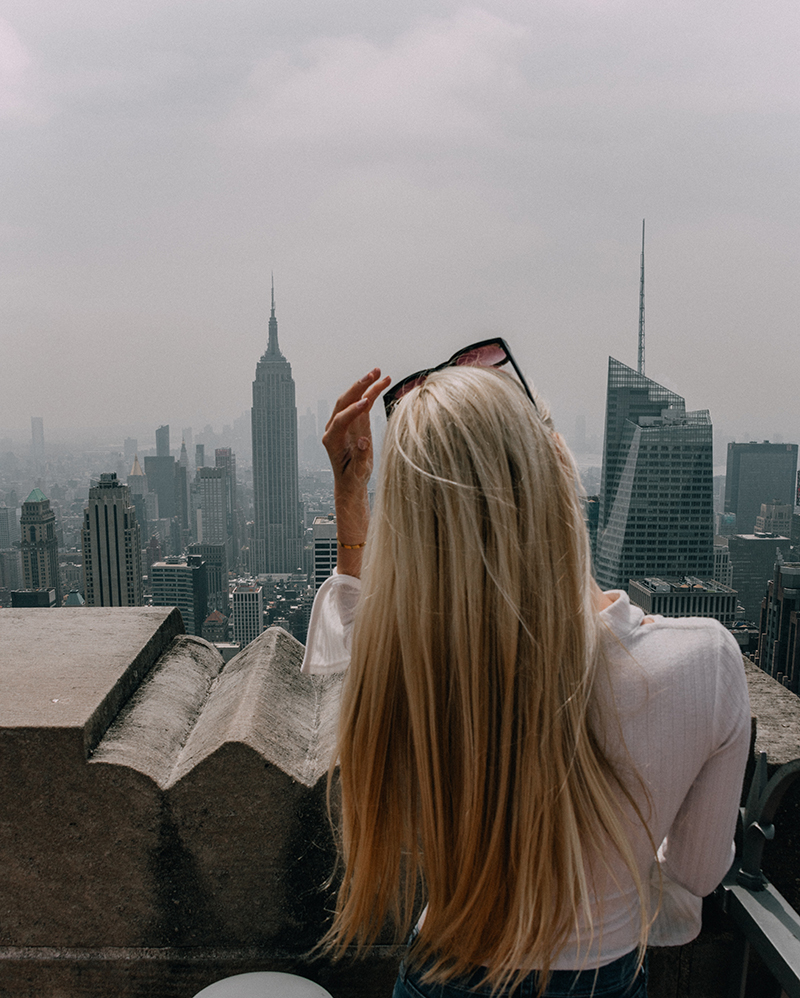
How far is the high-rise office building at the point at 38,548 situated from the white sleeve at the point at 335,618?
36.1m

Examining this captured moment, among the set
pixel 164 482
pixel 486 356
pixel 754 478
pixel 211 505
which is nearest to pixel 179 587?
pixel 211 505

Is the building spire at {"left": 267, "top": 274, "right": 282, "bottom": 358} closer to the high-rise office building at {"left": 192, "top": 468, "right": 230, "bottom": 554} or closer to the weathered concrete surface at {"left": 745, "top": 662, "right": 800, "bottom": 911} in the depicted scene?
the high-rise office building at {"left": 192, "top": 468, "right": 230, "bottom": 554}

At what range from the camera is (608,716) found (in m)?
1.00

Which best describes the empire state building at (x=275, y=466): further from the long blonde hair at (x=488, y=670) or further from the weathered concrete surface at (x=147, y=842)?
the long blonde hair at (x=488, y=670)

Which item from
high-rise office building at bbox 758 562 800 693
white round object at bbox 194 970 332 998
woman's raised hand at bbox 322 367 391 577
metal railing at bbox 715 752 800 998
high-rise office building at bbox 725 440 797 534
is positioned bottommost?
high-rise office building at bbox 725 440 797 534

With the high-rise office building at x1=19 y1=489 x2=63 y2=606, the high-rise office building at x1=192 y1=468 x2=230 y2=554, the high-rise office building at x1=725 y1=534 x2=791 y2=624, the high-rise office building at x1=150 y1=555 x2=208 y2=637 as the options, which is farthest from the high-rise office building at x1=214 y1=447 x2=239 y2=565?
the high-rise office building at x1=725 y1=534 x2=791 y2=624

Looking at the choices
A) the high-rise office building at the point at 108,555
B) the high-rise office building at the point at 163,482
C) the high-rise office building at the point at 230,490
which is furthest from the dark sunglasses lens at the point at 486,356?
the high-rise office building at the point at 163,482

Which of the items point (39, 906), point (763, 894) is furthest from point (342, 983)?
point (763, 894)

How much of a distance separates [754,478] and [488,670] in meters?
59.5

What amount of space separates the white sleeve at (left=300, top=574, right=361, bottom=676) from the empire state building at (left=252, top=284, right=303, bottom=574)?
65.2m

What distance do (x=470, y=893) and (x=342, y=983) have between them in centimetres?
80

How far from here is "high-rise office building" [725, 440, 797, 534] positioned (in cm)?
5241

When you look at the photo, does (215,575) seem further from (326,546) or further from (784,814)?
(784,814)

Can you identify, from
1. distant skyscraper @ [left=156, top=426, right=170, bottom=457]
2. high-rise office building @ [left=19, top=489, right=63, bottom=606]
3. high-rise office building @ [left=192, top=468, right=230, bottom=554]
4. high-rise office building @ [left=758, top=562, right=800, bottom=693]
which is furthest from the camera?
distant skyscraper @ [left=156, top=426, right=170, bottom=457]
